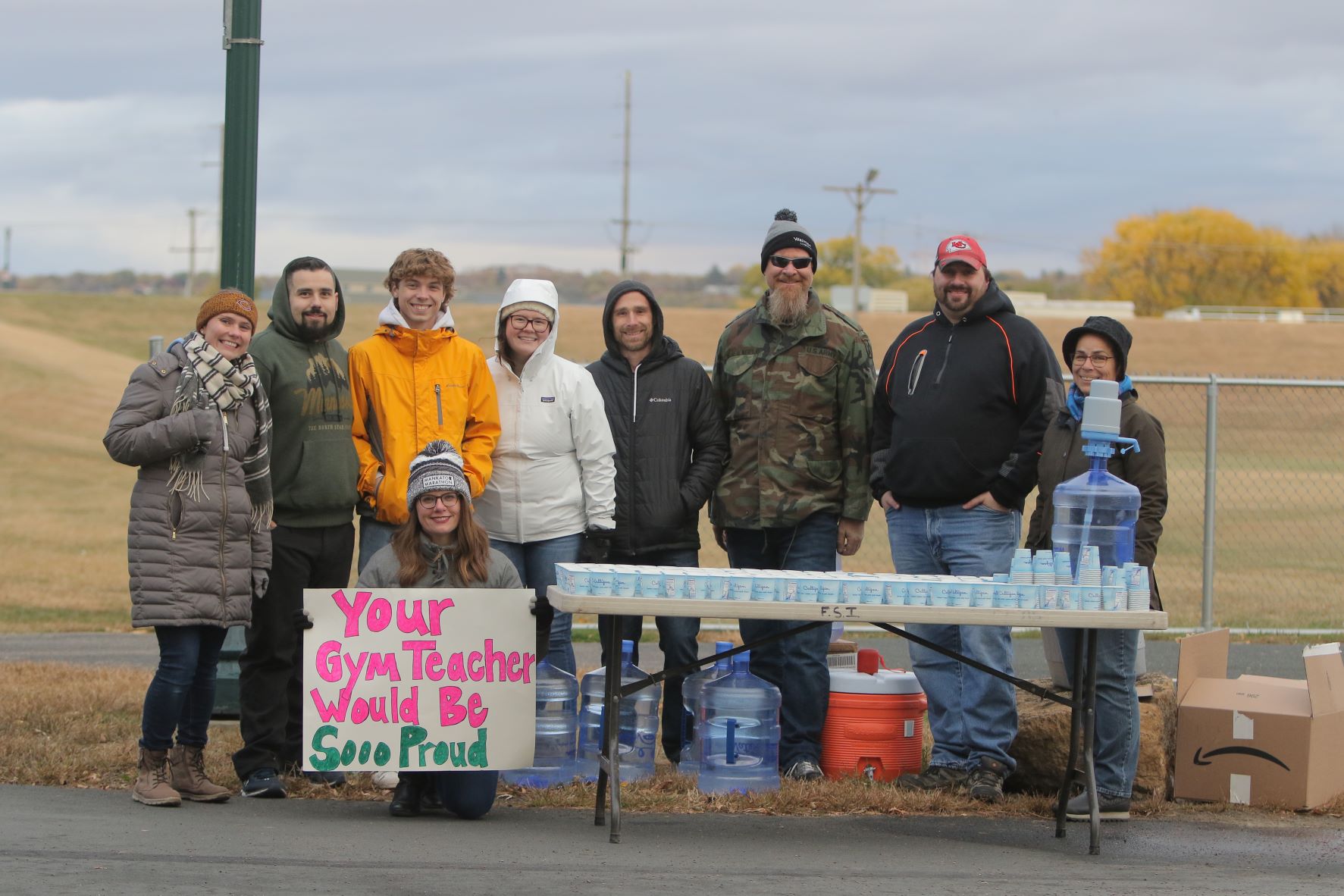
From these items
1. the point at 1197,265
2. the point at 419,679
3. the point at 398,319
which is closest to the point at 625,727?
the point at 419,679

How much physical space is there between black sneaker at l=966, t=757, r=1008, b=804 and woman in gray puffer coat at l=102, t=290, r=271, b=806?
3161 mm

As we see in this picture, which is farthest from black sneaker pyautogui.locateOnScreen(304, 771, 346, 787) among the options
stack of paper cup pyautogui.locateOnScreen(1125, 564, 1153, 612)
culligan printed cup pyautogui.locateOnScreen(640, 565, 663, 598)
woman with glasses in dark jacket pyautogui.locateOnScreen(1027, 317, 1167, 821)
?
stack of paper cup pyautogui.locateOnScreen(1125, 564, 1153, 612)

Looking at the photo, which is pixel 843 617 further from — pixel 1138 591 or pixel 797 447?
pixel 797 447

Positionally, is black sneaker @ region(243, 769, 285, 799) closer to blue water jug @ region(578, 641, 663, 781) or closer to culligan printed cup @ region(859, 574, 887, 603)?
blue water jug @ region(578, 641, 663, 781)

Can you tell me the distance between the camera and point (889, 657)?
35.6 ft

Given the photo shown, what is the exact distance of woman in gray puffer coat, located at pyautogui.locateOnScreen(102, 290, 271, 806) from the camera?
19.2 ft

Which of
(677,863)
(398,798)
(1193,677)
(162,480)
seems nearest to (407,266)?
(162,480)

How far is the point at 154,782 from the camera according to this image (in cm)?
607

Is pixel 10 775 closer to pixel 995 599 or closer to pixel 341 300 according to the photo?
pixel 341 300

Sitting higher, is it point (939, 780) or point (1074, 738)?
point (1074, 738)

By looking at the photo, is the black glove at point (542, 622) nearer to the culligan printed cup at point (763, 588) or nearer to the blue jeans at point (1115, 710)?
the culligan printed cup at point (763, 588)

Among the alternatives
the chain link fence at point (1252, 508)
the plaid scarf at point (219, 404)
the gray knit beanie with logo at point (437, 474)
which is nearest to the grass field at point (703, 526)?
the chain link fence at point (1252, 508)

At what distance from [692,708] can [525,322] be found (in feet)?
6.58

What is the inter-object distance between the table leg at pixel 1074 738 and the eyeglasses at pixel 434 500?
2.60 metres
